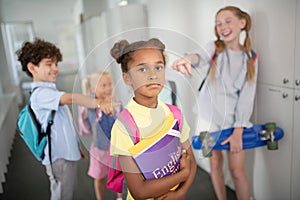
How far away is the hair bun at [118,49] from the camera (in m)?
0.62

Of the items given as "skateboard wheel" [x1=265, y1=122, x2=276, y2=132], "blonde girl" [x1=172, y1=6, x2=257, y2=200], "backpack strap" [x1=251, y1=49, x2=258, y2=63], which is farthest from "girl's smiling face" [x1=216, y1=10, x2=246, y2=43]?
"skateboard wheel" [x1=265, y1=122, x2=276, y2=132]

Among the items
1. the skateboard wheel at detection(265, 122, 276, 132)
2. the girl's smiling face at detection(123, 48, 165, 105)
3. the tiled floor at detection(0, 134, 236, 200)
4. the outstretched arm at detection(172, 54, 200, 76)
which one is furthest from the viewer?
the tiled floor at detection(0, 134, 236, 200)

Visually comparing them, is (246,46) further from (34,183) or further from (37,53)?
(34,183)

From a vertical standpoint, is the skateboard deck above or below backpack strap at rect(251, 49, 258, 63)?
below

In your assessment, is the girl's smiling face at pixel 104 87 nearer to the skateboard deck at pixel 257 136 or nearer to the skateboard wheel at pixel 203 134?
the skateboard wheel at pixel 203 134

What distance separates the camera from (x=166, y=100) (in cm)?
67

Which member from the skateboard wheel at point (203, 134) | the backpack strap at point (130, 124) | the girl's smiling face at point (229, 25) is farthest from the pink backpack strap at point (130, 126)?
the girl's smiling face at point (229, 25)

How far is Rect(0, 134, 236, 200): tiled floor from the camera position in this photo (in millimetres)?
1633

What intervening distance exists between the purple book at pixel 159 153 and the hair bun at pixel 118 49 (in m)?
0.19

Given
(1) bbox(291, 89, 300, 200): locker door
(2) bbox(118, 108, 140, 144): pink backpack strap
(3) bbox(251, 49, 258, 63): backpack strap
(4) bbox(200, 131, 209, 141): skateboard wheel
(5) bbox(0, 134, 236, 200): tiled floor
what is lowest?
(5) bbox(0, 134, 236, 200): tiled floor

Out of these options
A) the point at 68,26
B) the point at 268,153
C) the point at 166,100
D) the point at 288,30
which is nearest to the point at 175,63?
the point at 166,100

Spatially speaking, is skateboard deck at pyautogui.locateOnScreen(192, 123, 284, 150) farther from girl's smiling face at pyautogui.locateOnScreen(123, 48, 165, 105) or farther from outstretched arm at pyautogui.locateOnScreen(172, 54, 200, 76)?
girl's smiling face at pyautogui.locateOnScreen(123, 48, 165, 105)

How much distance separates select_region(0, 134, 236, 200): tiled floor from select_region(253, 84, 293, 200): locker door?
0.22m

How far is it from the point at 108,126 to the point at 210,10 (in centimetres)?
115
